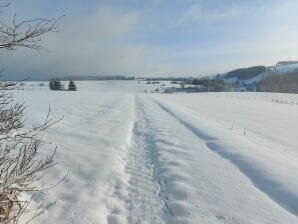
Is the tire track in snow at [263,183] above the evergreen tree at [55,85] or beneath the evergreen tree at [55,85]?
→ above

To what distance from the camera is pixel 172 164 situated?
31.5 feet

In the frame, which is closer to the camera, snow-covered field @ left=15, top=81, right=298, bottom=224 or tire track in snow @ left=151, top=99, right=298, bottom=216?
snow-covered field @ left=15, top=81, right=298, bottom=224

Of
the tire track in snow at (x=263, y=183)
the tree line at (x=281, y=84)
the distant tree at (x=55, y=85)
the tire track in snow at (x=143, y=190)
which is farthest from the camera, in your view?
the tree line at (x=281, y=84)

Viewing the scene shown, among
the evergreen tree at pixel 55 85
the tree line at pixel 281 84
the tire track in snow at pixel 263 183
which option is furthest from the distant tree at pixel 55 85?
the tire track in snow at pixel 263 183

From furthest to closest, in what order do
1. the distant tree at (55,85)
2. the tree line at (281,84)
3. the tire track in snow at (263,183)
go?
the tree line at (281,84), the distant tree at (55,85), the tire track in snow at (263,183)

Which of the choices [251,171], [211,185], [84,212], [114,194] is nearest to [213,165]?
[251,171]

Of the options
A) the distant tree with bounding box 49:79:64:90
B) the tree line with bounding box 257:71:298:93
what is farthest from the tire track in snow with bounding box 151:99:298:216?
the tree line with bounding box 257:71:298:93

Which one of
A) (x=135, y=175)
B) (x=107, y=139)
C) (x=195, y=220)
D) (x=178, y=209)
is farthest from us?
(x=107, y=139)

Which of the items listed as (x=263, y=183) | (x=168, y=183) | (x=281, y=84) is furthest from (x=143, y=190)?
(x=281, y=84)

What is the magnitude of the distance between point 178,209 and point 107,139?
7170mm

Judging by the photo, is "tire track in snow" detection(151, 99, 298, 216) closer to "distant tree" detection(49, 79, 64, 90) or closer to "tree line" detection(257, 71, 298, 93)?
"distant tree" detection(49, 79, 64, 90)

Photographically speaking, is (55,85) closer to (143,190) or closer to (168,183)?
(168,183)

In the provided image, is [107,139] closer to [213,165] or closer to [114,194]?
[213,165]

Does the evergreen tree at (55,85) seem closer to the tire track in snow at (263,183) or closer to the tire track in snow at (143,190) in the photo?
the tire track in snow at (143,190)
